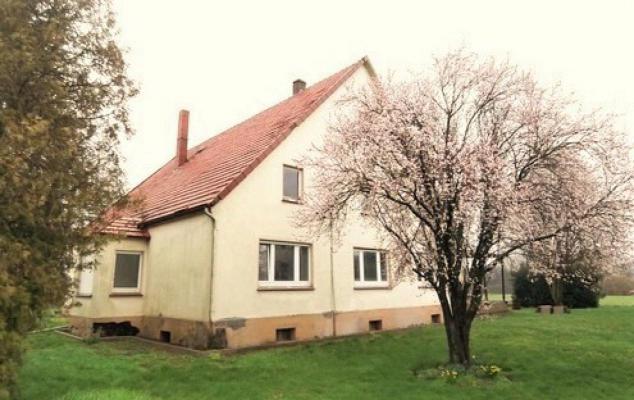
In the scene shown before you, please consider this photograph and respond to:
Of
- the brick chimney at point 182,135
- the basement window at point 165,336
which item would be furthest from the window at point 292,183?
the brick chimney at point 182,135

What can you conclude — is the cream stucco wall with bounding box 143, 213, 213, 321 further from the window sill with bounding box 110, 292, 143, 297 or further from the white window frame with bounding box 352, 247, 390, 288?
the white window frame with bounding box 352, 247, 390, 288

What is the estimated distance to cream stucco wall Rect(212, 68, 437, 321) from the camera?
13.2 m

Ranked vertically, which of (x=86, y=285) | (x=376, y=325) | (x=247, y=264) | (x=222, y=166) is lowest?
(x=376, y=325)

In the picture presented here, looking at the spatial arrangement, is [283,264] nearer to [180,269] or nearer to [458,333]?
[180,269]

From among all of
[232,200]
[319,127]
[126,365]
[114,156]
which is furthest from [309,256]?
[114,156]

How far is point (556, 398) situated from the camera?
8.41m

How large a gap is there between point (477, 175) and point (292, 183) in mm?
7350

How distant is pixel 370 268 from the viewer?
17.8m

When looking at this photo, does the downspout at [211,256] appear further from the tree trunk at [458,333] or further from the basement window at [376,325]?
the basement window at [376,325]

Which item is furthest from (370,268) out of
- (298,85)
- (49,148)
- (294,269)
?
(49,148)

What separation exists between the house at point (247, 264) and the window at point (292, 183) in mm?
42

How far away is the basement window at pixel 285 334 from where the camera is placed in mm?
14028

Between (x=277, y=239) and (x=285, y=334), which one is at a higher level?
(x=277, y=239)

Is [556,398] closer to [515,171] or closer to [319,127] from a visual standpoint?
[515,171]
